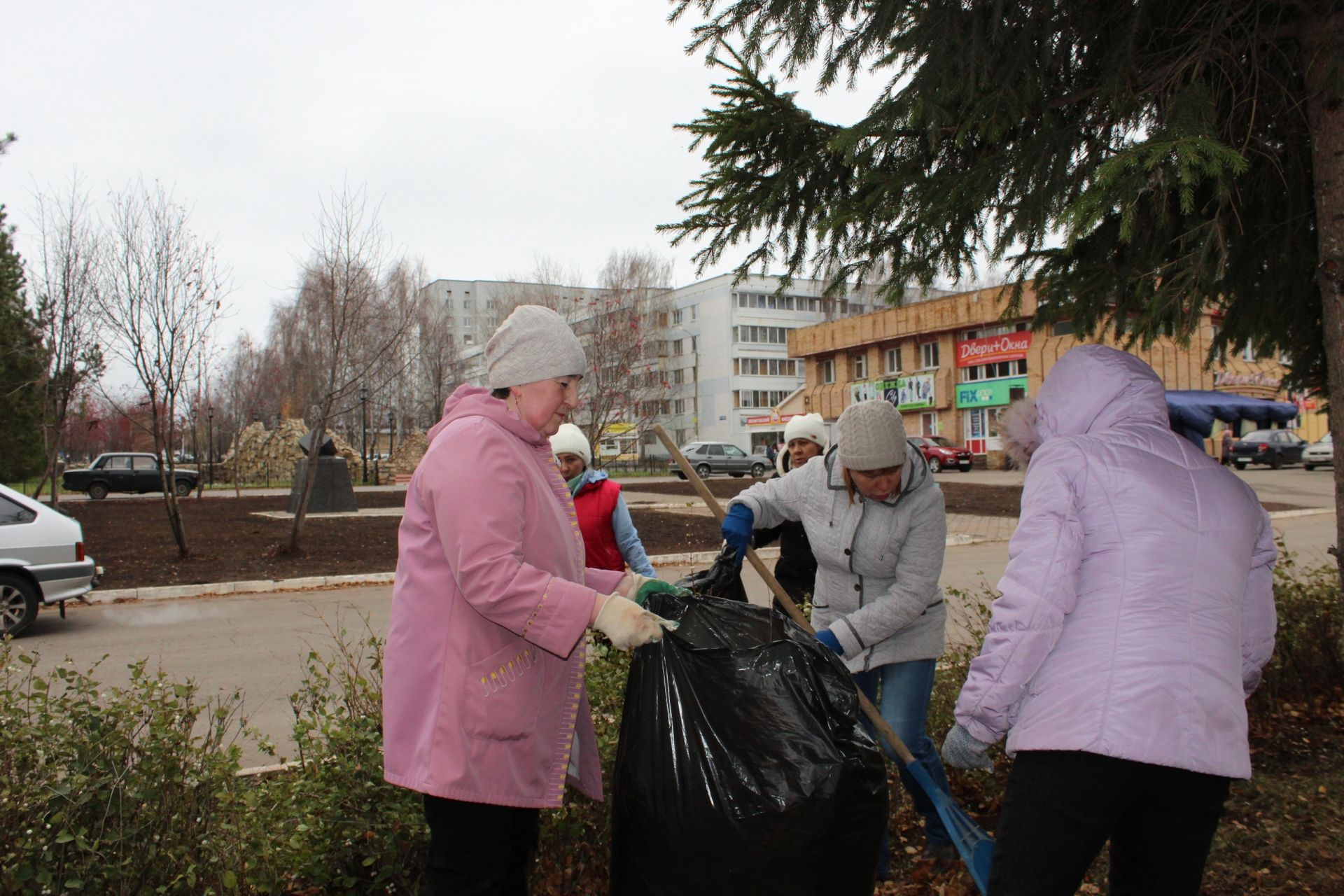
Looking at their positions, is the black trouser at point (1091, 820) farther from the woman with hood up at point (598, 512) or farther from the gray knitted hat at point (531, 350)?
the woman with hood up at point (598, 512)

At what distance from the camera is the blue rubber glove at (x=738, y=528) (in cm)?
320

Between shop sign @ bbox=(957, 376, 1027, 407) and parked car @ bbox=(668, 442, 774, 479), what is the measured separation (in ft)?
37.5

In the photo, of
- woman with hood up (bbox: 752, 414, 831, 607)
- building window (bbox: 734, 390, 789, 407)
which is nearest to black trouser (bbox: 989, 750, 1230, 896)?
woman with hood up (bbox: 752, 414, 831, 607)

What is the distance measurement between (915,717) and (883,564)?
52 centimetres

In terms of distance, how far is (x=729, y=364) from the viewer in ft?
219

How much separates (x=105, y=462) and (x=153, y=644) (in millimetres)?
26225

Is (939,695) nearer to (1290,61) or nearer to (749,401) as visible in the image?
(1290,61)

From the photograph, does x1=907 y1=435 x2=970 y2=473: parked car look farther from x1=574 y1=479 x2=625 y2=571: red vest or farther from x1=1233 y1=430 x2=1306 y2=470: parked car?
x1=574 y1=479 x2=625 y2=571: red vest

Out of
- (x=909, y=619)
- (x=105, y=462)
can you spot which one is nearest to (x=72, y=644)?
(x=909, y=619)

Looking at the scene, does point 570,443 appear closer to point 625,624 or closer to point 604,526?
point 604,526

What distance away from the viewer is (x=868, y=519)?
3.10m

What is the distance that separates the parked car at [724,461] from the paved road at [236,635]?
1079 inches

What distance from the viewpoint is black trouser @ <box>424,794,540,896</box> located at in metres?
2.00

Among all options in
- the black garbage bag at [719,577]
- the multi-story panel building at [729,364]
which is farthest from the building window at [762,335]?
the black garbage bag at [719,577]
